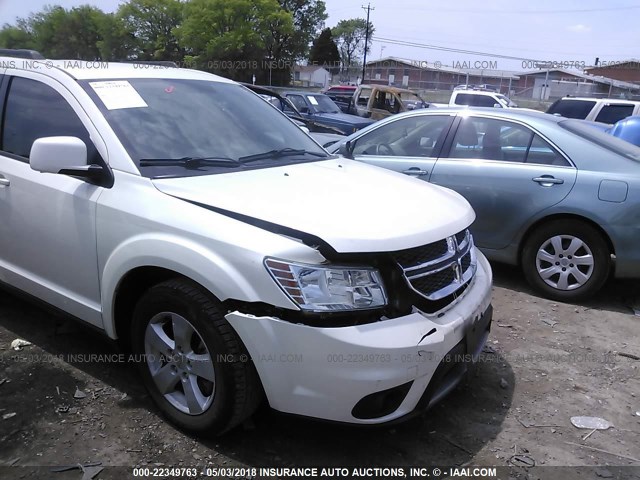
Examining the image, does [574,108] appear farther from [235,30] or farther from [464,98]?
[235,30]

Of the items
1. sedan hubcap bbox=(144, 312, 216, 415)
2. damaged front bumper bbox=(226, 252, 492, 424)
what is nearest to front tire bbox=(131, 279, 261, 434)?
sedan hubcap bbox=(144, 312, 216, 415)

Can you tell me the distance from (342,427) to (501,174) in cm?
327

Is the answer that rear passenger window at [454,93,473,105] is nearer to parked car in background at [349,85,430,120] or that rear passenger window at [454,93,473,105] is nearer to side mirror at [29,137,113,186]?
parked car in background at [349,85,430,120]

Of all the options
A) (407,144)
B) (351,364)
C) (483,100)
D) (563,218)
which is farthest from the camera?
(483,100)

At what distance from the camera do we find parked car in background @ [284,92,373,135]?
40.1 feet

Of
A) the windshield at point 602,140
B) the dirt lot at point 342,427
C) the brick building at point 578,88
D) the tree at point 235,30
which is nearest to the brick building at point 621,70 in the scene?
the brick building at point 578,88

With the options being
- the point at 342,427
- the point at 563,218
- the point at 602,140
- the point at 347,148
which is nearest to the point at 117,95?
the point at 342,427

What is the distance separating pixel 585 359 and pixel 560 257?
45.1 inches

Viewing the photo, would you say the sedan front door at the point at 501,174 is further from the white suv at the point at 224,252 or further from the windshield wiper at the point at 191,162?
the windshield wiper at the point at 191,162

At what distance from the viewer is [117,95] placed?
10.1 ft

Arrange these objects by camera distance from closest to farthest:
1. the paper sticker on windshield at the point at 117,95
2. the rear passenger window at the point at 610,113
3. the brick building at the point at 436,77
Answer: the paper sticker on windshield at the point at 117,95 < the rear passenger window at the point at 610,113 < the brick building at the point at 436,77

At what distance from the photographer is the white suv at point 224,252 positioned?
89.5 inches

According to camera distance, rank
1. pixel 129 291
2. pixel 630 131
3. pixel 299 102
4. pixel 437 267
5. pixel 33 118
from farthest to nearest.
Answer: pixel 299 102 → pixel 630 131 → pixel 33 118 → pixel 129 291 → pixel 437 267

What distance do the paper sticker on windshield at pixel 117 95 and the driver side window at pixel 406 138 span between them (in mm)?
3025
